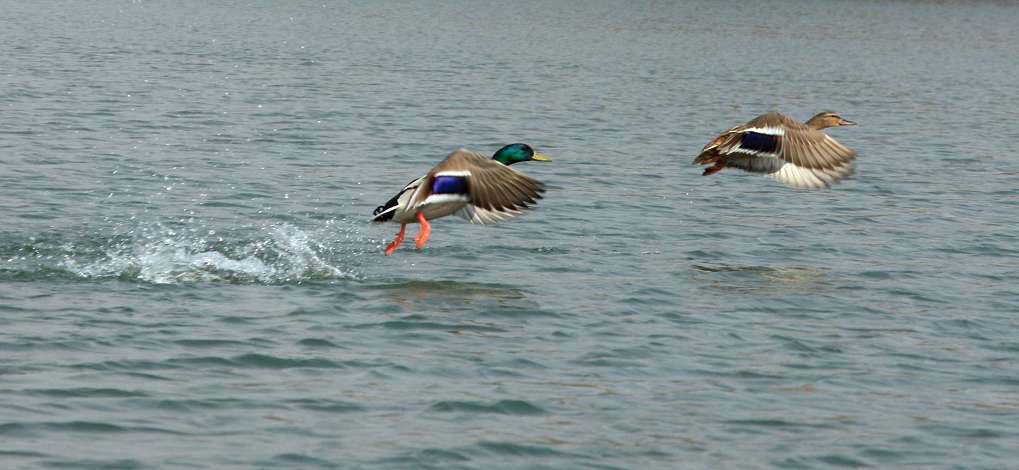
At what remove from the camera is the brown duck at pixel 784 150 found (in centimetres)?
1505

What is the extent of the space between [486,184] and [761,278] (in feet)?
11.1

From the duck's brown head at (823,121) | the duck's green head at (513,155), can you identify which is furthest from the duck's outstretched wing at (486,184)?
the duck's brown head at (823,121)

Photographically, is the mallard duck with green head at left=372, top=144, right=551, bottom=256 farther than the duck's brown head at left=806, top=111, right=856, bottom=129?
No

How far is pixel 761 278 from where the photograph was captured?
48.0 feet

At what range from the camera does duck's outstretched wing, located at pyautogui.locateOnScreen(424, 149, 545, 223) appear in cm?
1256

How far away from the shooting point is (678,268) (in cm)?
1495

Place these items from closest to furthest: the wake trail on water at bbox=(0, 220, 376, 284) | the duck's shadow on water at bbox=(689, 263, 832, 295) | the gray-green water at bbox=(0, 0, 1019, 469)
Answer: the gray-green water at bbox=(0, 0, 1019, 469) → the wake trail on water at bbox=(0, 220, 376, 284) → the duck's shadow on water at bbox=(689, 263, 832, 295)

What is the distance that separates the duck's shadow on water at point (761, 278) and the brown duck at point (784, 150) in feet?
2.84

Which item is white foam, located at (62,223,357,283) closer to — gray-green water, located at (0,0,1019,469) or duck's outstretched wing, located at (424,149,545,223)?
gray-green water, located at (0,0,1019,469)

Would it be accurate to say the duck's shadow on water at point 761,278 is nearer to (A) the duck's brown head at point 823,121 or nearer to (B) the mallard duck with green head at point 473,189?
(A) the duck's brown head at point 823,121

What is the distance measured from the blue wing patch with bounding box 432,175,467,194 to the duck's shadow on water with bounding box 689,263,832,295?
8.95 feet

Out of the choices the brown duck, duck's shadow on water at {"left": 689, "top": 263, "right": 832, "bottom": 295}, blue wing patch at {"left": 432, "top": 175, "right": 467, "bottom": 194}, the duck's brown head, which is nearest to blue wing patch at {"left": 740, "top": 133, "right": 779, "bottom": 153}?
the brown duck

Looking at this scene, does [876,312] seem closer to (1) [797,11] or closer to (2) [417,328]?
(2) [417,328]

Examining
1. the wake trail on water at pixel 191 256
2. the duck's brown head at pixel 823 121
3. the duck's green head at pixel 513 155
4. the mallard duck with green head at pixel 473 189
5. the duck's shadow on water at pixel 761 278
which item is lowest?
the duck's shadow on water at pixel 761 278
